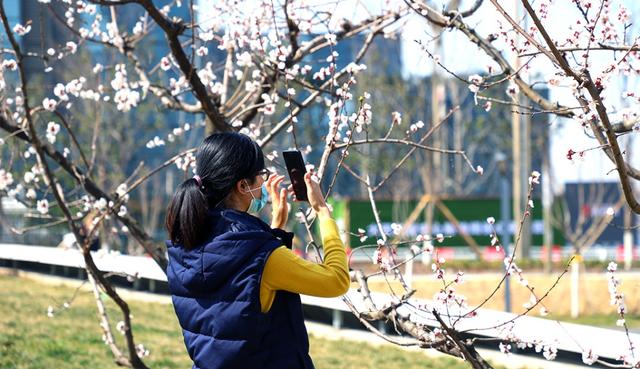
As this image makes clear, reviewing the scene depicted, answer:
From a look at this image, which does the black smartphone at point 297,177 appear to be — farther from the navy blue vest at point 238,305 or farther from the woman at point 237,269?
the navy blue vest at point 238,305

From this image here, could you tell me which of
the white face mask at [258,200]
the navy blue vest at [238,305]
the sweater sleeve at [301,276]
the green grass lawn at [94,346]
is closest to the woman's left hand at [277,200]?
the white face mask at [258,200]

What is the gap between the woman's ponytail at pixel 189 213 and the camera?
313cm

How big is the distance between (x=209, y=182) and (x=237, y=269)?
0.29 m

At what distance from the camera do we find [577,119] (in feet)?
13.9

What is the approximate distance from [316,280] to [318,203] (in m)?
0.31

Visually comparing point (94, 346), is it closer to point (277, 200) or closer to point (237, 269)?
point (277, 200)

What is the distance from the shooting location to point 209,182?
126 inches

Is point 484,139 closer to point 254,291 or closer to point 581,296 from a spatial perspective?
point 581,296

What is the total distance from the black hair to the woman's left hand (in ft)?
0.37

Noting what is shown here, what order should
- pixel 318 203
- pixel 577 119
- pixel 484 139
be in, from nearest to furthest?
1. pixel 318 203
2. pixel 577 119
3. pixel 484 139

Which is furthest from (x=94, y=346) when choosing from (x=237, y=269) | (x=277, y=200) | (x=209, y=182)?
(x=237, y=269)

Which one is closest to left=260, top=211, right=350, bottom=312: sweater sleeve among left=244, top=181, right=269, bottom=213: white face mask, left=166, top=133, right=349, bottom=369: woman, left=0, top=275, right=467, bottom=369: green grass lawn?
left=166, top=133, right=349, bottom=369: woman

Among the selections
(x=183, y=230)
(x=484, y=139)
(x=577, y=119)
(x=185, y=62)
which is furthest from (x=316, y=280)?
(x=484, y=139)

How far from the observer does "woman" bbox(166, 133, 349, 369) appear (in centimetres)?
305
